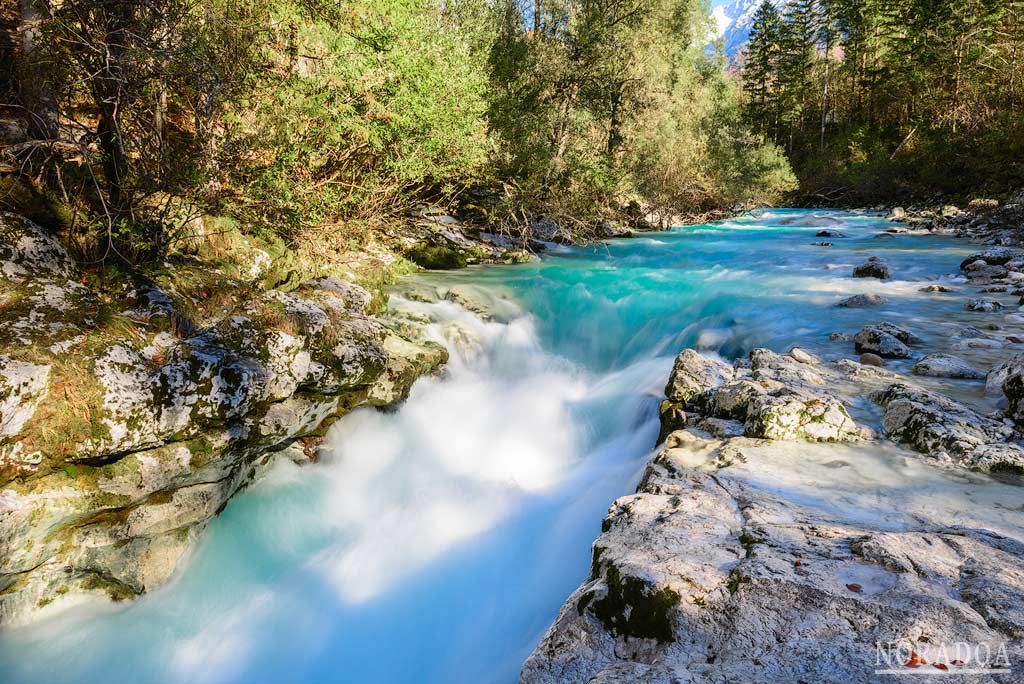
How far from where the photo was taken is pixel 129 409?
177 inches

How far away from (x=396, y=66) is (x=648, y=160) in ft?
52.2

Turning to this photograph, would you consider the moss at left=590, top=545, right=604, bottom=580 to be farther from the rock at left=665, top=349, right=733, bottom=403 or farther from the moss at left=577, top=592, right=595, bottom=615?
the rock at left=665, top=349, right=733, bottom=403

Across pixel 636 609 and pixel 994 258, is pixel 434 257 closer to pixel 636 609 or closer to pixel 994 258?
pixel 636 609

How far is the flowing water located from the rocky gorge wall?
39cm

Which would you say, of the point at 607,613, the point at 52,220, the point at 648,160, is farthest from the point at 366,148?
the point at 648,160

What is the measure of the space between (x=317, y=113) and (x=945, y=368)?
10137mm

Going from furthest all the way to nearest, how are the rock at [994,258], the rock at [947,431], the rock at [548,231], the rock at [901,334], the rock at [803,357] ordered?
the rock at [548,231], the rock at [994,258], the rock at [901,334], the rock at [803,357], the rock at [947,431]

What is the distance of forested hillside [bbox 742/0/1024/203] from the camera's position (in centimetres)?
2472

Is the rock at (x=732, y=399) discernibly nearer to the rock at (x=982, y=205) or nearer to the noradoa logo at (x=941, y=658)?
the noradoa logo at (x=941, y=658)

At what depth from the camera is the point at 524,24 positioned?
688 inches

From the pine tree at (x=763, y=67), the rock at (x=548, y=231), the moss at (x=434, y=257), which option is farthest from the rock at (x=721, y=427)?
the pine tree at (x=763, y=67)

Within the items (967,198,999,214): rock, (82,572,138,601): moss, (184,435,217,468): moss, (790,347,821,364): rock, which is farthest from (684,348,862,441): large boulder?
(967,198,999,214): rock

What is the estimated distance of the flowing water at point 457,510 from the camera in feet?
13.7

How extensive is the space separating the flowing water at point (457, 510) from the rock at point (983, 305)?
0.88 ft
